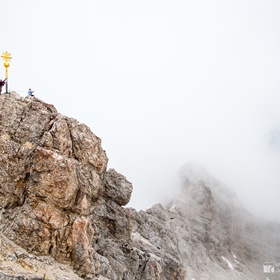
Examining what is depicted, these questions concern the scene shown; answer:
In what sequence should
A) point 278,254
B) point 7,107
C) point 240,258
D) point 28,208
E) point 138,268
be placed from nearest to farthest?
point 28,208 < point 7,107 < point 138,268 < point 240,258 < point 278,254

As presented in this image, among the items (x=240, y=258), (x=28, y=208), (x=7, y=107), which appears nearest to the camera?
(x=28, y=208)

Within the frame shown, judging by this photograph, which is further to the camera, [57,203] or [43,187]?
[57,203]

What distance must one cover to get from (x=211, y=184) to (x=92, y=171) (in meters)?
136

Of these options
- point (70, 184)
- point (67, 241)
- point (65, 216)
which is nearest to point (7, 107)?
point (70, 184)

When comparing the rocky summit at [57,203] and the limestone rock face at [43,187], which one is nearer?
the rocky summit at [57,203]

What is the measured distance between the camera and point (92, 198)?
5606cm

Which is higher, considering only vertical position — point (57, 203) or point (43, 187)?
point (43, 187)

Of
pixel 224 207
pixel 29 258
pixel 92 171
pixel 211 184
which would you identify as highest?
pixel 211 184

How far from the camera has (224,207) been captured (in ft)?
569

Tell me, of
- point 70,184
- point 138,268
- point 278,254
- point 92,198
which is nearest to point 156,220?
point 138,268

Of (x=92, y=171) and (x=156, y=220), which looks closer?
(x=92, y=171)

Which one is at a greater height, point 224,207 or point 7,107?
point 224,207

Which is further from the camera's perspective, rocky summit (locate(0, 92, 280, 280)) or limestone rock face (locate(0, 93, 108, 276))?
limestone rock face (locate(0, 93, 108, 276))

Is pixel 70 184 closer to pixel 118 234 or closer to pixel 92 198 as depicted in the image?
pixel 92 198
